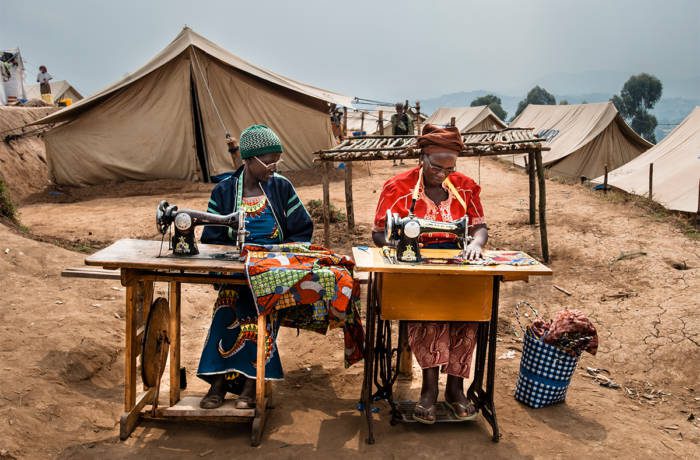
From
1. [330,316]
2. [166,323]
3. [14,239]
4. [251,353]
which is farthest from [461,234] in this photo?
[14,239]

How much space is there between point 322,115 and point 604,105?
9699 mm

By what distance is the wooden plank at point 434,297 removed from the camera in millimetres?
3275

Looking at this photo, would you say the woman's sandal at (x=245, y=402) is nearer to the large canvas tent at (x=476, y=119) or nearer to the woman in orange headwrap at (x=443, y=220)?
the woman in orange headwrap at (x=443, y=220)

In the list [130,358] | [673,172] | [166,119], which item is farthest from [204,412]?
[166,119]

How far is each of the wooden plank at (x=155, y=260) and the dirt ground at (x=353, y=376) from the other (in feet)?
3.29

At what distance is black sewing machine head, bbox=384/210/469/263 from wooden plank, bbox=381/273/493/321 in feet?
0.48

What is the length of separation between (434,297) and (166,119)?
34.6ft

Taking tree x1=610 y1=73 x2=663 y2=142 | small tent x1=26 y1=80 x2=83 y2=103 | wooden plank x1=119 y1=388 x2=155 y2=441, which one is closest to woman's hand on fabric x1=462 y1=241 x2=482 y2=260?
wooden plank x1=119 y1=388 x2=155 y2=441

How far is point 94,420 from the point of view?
343 centimetres

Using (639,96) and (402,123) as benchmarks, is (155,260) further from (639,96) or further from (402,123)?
(639,96)

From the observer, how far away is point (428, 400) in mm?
3369

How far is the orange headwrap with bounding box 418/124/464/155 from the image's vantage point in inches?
139

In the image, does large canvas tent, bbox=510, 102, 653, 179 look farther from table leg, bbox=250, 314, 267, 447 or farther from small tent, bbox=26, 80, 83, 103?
small tent, bbox=26, 80, 83, 103

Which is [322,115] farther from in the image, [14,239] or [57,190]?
[14,239]
